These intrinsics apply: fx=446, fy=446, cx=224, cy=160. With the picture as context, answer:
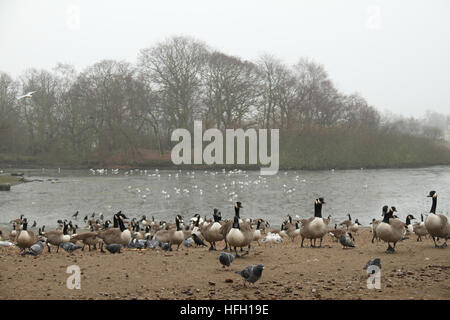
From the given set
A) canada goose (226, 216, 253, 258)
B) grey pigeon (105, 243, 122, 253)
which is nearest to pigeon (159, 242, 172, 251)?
grey pigeon (105, 243, 122, 253)

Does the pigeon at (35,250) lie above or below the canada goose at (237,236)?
below

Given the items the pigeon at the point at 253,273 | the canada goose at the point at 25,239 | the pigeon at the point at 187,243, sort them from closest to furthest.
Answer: the pigeon at the point at 253,273
the canada goose at the point at 25,239
the pigeon at the point at 187,243

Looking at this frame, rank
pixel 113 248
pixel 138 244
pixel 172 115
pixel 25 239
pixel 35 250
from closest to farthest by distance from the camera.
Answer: pixel 113 248 → pixel 35 250 → pixel 25 239 → pixel 138 244 → pixel 172 115

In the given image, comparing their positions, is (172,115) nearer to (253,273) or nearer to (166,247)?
(166,247)

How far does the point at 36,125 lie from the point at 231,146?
109 ft

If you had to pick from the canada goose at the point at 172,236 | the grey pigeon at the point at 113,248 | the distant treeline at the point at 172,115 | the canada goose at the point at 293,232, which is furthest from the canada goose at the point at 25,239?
the distant treeline at the point at 172,115

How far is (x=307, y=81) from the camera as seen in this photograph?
254ft

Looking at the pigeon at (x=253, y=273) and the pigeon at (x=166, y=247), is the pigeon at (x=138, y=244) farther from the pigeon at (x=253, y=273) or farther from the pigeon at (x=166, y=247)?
the pigeon at (x=253, y=273)

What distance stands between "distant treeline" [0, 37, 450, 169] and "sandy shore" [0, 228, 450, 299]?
51.2 meters

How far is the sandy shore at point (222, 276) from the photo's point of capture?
780 cm

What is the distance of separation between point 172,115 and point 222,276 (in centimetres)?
6002

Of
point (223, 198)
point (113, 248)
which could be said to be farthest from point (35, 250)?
point (223, 198)

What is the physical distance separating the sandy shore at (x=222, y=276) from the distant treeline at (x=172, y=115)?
51238 mm

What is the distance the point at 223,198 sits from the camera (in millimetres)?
33219
